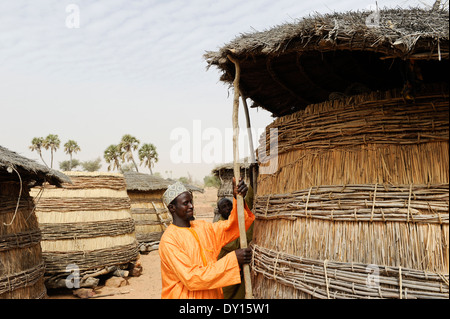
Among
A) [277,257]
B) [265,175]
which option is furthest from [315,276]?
[265,175]

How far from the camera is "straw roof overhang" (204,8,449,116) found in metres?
2.20

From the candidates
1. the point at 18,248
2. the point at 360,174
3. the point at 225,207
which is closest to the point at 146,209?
the point at 18,248

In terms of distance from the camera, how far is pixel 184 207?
3.40 meters

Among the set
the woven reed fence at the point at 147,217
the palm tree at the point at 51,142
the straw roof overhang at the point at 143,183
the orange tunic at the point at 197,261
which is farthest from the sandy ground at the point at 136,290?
the palm tree at the point at 51,142

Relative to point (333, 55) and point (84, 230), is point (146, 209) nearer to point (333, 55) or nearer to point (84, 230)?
point (84, 230)

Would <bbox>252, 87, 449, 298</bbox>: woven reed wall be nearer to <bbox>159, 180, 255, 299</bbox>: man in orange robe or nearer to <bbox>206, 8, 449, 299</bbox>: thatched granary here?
<bbox>206, 8, 449, 299</bbox>: thatched granary

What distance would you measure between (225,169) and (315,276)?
579 inches

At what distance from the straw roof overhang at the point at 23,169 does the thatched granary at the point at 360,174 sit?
3682 mm

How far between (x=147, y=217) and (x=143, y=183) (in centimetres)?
153

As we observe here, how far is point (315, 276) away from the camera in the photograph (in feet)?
8.84

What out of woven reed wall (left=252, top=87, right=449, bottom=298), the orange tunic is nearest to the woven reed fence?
the orange tunic

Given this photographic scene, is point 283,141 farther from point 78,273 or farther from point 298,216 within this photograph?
point 78,273

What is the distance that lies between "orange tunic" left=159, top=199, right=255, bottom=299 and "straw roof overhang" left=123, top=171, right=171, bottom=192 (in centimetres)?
1209

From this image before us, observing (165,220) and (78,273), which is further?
(165,220)
